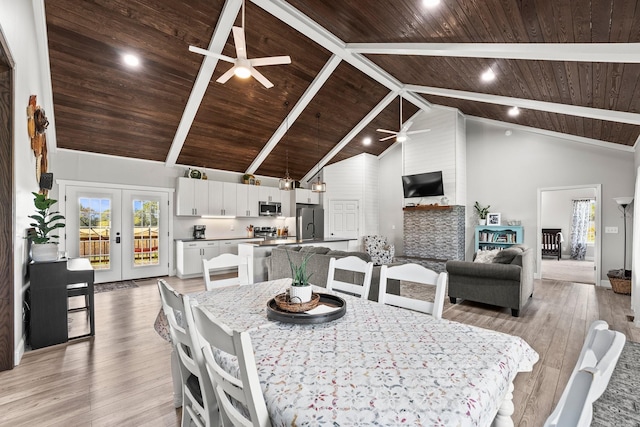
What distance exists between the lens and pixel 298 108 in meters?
6.25

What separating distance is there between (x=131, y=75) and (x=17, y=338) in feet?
12.3

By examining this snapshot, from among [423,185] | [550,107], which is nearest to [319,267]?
[550,107]

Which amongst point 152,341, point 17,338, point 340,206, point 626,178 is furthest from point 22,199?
point 626,178

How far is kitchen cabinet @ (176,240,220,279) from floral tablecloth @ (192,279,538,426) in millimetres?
5391

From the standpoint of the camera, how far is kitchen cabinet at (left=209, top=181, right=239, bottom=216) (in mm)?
7177

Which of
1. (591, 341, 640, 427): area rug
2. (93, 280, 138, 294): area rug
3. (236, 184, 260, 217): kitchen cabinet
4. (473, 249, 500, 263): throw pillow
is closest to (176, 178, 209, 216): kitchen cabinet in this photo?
(236, 184, 260, 217): kitchen cabinet

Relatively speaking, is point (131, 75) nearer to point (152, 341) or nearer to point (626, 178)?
point (152, 341)

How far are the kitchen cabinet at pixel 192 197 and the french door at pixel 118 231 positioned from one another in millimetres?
363

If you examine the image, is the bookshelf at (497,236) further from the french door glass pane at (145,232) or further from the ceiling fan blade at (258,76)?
the french door glass pane at (145,232)

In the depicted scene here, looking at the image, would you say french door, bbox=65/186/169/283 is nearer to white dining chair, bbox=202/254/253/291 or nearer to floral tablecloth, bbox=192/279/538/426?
white dining chair, bbox=202/254/253/291

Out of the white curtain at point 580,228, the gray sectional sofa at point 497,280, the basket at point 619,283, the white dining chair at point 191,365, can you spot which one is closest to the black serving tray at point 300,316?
the white dining chair at point 191,365

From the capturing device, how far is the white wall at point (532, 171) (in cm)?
577

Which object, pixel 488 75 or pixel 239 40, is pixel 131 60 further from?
pixel 488 75

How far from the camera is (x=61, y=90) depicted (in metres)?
4.58
